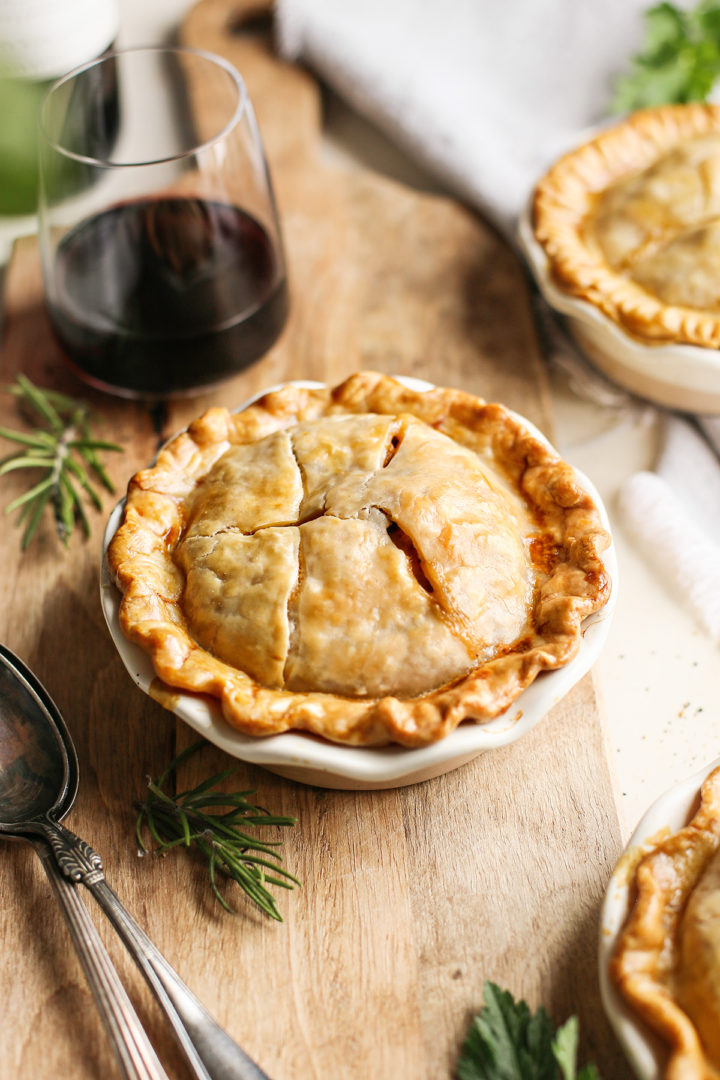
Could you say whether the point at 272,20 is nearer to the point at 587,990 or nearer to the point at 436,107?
the point at 436,107

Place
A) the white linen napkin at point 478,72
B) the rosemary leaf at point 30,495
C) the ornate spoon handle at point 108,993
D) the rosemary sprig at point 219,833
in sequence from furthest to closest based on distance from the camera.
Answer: the white linen napkin at point 478,72
the rosemary leaf at point 30,495
the rosemary sprig at point 219,833
the ornate spoon handle at point 108,993

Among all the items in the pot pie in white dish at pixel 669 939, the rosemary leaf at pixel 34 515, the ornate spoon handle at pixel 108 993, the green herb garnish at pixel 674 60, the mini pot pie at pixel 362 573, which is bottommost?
the ornate spoon handle at pixel 108 993

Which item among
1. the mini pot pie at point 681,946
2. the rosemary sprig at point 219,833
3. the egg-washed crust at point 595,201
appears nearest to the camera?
the mini pot pie at point 681,946

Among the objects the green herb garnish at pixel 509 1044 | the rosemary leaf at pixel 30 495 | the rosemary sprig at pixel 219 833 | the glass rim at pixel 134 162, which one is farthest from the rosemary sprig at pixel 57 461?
the green herb garnish at pixel 509 1044

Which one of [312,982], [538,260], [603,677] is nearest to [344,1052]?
[312,982]

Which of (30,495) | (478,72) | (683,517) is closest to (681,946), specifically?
(683,517)

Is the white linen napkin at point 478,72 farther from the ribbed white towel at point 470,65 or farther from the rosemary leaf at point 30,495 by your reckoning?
the rosemary leaf at point 30,495

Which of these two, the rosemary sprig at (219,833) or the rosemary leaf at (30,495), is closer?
the rosemary sprig at (219,833)

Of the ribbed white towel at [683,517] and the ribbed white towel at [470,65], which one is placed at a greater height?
the ribbed white towel at [470,65]

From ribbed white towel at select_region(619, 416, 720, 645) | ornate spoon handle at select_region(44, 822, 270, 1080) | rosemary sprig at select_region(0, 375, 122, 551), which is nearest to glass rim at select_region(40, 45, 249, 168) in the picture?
rosemary sprig at select_region(0, 375, 122, 551)
